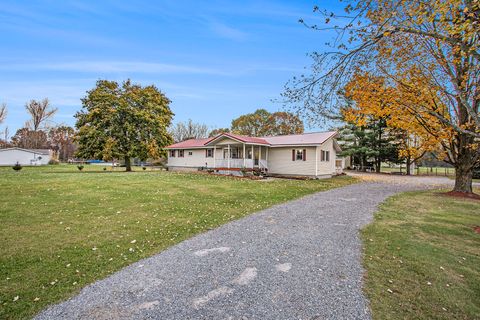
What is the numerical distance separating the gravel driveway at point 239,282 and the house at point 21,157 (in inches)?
1981

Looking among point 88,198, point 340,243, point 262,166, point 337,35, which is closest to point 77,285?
point 340,243

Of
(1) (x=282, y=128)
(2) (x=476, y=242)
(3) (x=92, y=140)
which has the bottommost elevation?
(2) (x=476, y=242)

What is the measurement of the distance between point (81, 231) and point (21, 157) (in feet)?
160

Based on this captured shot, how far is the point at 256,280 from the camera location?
11.5 feet

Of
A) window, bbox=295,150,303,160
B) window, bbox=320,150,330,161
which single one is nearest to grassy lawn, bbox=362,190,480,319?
window, bbox=295,150,303,160

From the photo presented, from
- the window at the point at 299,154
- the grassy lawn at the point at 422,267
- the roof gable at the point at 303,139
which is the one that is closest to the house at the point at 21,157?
Result: the roof gable at the point at 303,139

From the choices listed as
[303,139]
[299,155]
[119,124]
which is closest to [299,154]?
Result: [299,155]

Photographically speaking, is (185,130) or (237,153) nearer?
(237,153)

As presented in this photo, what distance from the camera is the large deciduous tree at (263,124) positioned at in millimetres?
43938

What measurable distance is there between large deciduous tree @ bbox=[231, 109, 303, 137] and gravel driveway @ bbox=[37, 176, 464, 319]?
39.4 m

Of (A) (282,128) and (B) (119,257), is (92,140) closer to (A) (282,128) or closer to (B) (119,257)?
(B) (119,257)

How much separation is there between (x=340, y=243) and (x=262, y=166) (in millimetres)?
16585

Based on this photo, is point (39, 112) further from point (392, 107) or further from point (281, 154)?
point (392, 107)

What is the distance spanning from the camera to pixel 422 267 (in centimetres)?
407
